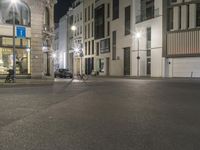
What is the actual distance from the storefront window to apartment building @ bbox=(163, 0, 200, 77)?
2247 cm

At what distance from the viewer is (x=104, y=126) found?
8859 millimetres

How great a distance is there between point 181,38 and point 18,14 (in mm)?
23665

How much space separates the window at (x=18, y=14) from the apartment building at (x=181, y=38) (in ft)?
72.7

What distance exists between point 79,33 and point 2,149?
91.5 meters

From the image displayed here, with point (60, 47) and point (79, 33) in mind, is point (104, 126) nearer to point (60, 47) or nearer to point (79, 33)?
point (79, 33)

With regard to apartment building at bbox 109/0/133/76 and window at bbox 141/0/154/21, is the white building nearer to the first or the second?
apartment building at bbox 109/0/133/76

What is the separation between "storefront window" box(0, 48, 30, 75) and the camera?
38188 mm

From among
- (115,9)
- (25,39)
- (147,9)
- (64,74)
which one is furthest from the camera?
(115,9)

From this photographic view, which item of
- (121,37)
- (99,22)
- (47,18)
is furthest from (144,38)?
(99,22)

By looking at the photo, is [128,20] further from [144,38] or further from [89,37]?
[89,37]

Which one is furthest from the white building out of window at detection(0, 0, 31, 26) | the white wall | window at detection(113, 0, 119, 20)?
window at detection(0, 0, 31, 26)

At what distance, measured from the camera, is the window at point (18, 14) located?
38875mm

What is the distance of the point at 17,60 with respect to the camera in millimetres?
39781

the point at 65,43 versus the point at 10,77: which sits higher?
the point at 65,43
